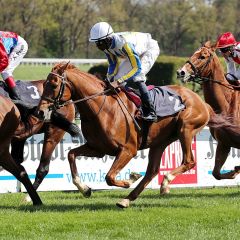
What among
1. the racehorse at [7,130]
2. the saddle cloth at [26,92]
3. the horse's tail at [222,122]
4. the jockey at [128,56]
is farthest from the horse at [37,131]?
the horse's tail at [222,122]

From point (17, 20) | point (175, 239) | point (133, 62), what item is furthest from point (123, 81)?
point (17, 20)

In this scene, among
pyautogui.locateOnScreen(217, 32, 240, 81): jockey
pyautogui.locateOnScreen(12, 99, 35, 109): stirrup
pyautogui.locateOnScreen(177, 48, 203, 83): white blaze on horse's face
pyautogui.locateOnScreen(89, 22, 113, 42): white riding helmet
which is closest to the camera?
pyautogui.locateOnScreen(89, 22, 113, 42): white riding helmet

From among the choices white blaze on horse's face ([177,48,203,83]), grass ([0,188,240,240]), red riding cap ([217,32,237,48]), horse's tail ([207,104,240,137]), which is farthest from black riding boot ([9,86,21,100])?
red riding cap ([217,32,237,48])

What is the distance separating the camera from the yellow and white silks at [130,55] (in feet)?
26.4

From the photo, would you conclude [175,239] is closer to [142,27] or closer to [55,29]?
[55,29]

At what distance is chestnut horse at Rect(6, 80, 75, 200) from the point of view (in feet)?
30.7

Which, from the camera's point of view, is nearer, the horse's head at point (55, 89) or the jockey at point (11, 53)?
the horse's head at point (55, 89)

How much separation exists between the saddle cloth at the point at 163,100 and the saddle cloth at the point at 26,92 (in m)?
1.56

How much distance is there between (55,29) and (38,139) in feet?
151

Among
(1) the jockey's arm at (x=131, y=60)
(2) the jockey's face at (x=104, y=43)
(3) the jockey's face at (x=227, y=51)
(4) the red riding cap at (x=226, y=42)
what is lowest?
(3) the jockey's face at (x=227, y=51)

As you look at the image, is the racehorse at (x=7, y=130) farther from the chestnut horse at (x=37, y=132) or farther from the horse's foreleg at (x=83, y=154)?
the chestnut horse at (x=37, y=132)

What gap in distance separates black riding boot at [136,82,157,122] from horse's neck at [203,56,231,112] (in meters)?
1.70

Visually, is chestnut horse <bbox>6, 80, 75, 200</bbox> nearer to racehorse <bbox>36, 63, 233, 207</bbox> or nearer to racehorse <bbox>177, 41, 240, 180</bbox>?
racehorse <bbox>36, 63, 233, 207</bbox>

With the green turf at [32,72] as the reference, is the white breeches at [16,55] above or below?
above
